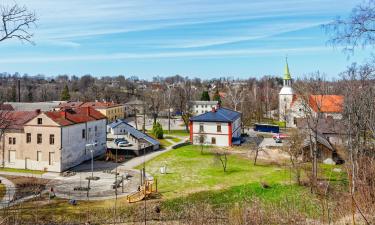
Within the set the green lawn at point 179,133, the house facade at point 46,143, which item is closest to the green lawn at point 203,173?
the house facade at point 46,143

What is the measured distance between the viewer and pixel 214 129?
47.6 m

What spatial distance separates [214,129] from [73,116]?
18.3 m

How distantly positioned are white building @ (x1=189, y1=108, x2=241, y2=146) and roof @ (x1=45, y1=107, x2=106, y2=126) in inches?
504

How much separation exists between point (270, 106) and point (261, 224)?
7444cm

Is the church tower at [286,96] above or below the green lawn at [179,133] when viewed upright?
above

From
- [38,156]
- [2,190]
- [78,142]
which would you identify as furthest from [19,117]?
[2,190]

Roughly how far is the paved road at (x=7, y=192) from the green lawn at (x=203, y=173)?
1042 centimetres

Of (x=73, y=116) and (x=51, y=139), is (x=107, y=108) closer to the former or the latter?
(x=73, y=116)

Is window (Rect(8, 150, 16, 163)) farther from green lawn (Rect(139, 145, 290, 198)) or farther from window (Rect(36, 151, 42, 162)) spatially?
green lawn (Rect(139, 145, 290, 198))

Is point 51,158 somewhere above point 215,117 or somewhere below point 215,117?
below

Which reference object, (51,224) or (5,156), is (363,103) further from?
(5,156)

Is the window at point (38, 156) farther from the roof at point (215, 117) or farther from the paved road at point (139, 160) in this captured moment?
the roof at point (215, 117)

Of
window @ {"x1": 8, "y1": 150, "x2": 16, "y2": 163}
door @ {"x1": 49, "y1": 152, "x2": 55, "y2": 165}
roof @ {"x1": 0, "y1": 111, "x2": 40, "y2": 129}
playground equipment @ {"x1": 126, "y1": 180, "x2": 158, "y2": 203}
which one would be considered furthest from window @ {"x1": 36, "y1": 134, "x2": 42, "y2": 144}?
playground equipment @ {"x1": 126, "y1": 180, "x2": 158, "y2": 203}

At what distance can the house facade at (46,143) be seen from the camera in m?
33.8
